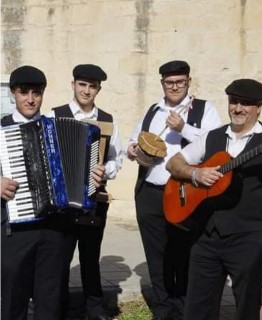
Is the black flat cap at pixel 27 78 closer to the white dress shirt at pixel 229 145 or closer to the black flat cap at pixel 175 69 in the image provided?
the white dress shirt at pixel 229 145

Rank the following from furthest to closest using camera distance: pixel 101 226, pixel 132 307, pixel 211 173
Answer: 1. pixel 132 307
2. pixel 101 226
3. pixel 211 173

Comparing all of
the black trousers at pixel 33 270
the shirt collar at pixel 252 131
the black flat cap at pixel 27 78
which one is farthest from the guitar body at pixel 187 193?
the black flat cap at pixel 27 78

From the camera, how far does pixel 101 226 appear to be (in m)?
5.61

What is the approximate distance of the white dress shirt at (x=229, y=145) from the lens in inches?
183

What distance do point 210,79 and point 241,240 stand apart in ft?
14.1

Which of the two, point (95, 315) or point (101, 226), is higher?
point (101, 226)

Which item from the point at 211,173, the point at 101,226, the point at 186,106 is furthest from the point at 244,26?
the point at 211,173

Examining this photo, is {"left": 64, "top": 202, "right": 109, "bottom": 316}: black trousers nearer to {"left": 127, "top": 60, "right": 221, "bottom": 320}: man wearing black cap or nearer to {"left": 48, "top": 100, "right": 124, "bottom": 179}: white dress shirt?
{"left": 127, "top": 60, "right": 221, "bottom": 320}: man wearing black cap

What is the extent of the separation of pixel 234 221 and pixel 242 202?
12cm

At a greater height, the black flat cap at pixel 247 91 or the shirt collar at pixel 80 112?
the black flat cap at pixel 247 91

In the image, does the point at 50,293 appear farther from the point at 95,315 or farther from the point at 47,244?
the point at 95,315

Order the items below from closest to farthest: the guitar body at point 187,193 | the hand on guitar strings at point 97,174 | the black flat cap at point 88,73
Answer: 1. the guitar body at point 187,193
2. the hand on guitar strings at point 97,174
3. the black flat cap at point 88,73

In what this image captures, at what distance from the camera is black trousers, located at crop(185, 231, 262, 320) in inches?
181

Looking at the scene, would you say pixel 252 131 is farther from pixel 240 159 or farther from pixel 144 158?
pixel 144 158
